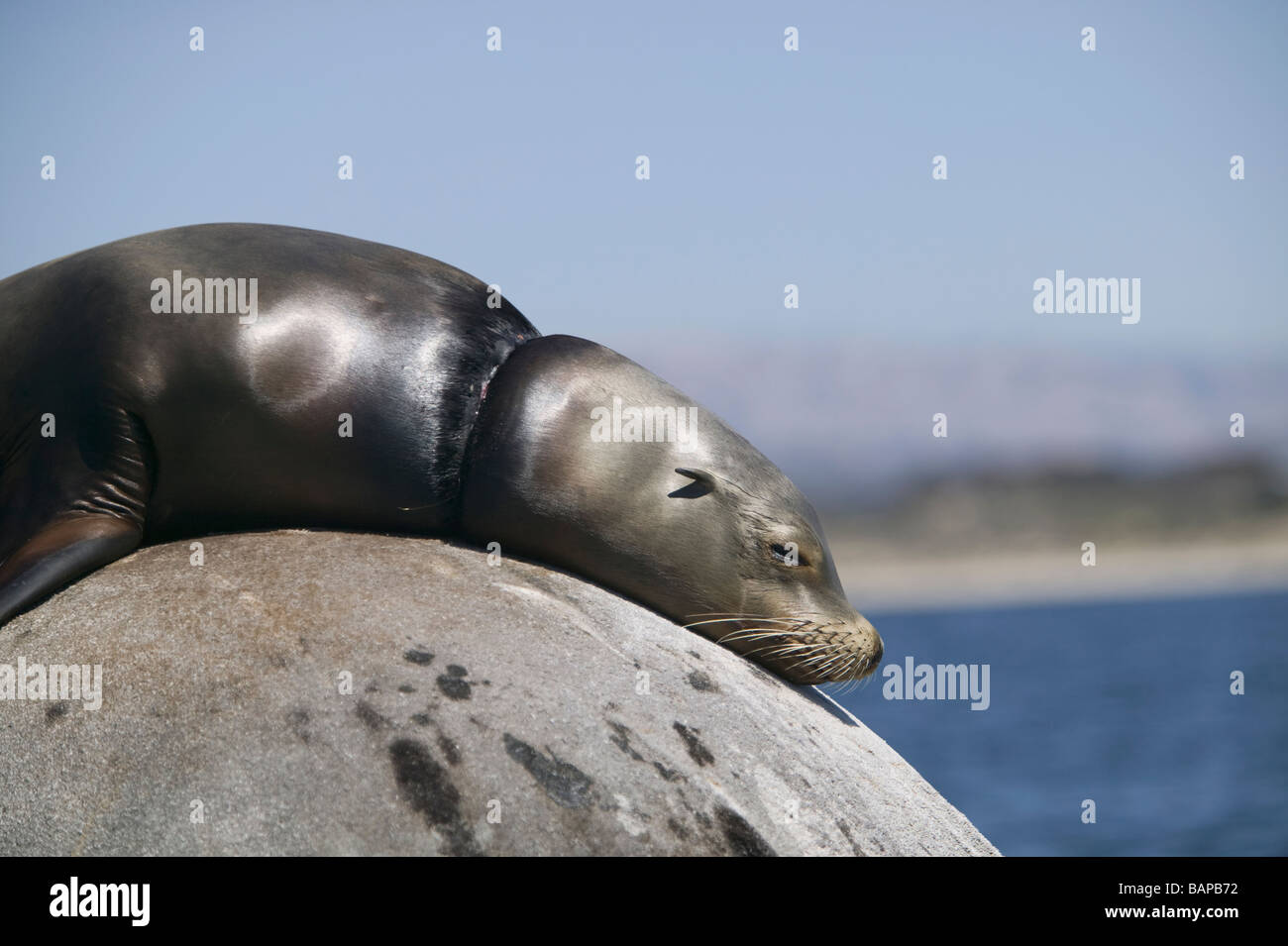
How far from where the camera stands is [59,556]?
5.71 m

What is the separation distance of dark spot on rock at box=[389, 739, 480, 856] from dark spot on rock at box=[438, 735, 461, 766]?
5 cm

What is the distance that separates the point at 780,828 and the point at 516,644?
132 centimetres

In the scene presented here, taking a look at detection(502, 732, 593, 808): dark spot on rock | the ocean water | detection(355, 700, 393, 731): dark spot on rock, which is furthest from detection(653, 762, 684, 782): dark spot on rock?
the ocean water

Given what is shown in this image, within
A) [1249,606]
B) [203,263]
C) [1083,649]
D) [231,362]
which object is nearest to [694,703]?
[231,362]

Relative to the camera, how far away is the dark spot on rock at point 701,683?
592 cm

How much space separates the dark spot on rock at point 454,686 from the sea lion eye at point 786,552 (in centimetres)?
211

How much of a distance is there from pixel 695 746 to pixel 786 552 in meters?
1.62

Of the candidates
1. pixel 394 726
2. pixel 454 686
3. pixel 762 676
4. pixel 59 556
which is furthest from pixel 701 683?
pixel 59 556

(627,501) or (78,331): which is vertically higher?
(78,331)

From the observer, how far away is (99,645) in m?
5.36

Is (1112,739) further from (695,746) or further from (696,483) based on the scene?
(695,746)

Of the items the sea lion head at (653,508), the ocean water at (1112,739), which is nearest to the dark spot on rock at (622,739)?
the sea lion head at (653,508)

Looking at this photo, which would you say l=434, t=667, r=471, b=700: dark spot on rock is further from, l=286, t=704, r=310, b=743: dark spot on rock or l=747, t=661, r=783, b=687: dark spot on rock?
l=747, t=661, r=783, b=687: dark spot on rock
